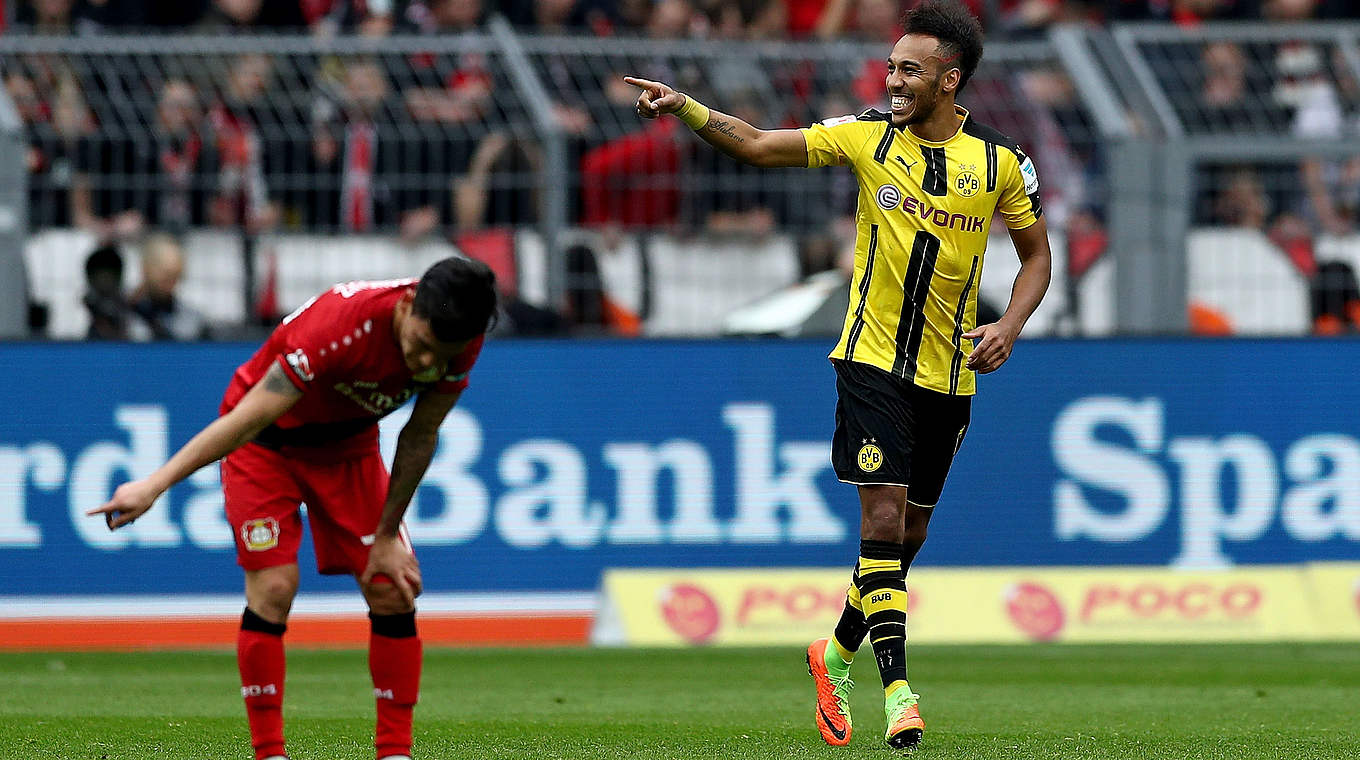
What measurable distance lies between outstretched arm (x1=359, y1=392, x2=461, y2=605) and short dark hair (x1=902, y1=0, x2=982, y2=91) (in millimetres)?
2111

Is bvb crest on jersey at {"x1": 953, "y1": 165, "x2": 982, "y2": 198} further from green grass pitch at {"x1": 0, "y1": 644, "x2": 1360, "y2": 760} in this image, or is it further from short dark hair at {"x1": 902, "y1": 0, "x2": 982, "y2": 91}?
green grass pitch at {"x1": 0, "y1": 644, "x2": 1360, "y2": 760}

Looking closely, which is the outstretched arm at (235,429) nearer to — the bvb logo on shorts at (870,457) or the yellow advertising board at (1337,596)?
the bvb logo on shorts at (870,457)

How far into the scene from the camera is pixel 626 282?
1188cm

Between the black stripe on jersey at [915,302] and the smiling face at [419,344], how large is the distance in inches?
73.0

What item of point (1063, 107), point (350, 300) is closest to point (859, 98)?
point (1063, 107)

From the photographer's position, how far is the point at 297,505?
589cm

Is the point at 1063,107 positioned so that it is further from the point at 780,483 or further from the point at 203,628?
the point at 203,628

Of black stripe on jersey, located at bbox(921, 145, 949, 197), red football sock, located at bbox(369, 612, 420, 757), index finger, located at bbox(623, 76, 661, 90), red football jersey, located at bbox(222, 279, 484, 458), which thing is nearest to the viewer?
red football jersey, located at bbox(222, 279, 484, 458)

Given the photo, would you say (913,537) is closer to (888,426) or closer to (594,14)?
(888,426)

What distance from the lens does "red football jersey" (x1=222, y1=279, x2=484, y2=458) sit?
5371 millimetres

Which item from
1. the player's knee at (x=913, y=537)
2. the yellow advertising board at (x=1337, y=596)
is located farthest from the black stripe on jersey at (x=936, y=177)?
the yellow advertising board at (x=1337, y=596)

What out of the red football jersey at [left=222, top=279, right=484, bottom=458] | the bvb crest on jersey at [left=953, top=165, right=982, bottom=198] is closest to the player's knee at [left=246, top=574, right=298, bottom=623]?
the red football jersey at [left=222, top=279, right=484, bottom=458]

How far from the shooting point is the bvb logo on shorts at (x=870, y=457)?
21.7ft

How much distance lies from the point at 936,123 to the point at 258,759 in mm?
2995
